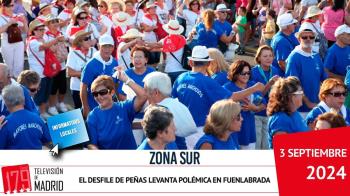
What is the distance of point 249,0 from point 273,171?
12290 mm

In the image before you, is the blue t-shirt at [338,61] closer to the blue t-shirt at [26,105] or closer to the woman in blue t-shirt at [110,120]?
the woman in blue t-shirt at [110,120]

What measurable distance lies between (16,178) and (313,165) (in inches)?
83.6

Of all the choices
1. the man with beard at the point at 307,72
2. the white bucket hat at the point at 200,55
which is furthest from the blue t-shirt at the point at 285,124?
the man with beard at the point at 307,72

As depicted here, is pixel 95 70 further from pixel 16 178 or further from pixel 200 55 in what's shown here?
pixel 16 178

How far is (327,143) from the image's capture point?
6.44m

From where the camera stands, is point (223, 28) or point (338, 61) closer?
point (338, 61)

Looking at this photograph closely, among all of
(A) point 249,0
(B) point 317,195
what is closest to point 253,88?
(B) point 317,195

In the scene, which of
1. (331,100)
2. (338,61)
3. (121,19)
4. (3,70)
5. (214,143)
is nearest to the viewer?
(214,143)

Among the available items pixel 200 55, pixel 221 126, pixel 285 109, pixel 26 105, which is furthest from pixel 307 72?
pixel 221 126

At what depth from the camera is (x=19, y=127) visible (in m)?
7.51

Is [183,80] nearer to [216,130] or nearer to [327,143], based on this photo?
[216,130]

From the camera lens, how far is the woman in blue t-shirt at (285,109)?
752cm

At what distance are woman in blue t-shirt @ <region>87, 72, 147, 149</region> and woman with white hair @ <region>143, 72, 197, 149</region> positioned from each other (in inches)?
5.8

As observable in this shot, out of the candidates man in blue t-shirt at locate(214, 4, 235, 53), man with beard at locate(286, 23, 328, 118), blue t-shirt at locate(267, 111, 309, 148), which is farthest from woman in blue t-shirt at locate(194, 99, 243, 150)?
man in blue t-shirt at locate(214, 4, 235, 53)
